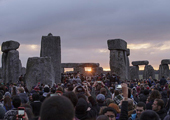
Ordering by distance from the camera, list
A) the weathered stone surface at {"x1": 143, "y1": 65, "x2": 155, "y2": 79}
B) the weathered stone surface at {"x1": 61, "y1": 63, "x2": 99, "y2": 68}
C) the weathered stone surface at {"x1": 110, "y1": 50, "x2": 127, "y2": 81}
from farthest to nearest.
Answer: the weathered stone surface at {"x1": 61, "y1": 63, "x2": 99, "y2": 68} < the weathered stone surface at {"x1": 143, "y1": 65, "x2": 155, "y2": 79} < the weathered stone surface at {"x1": 110, "y1": 50, "x2": 127, "y2": 81}

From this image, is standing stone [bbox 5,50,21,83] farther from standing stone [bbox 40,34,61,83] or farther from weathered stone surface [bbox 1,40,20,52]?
standing stone [bbox 40,34,61,83]

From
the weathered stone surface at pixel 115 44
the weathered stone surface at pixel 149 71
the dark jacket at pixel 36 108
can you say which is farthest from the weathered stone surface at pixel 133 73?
the dark jacket at pixel 36 108

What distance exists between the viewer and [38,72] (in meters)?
13.6

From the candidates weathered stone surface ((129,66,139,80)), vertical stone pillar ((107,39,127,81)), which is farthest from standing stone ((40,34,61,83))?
weathered stone surface ((129,66,139,80))

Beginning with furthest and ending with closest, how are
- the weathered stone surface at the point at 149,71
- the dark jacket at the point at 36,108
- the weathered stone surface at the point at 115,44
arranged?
the weathered stone surface at the point at 149,71 → the weathered stone surface at the point at 115,44 → the dark jacket at the point at 36,108

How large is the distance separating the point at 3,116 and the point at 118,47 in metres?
12.8

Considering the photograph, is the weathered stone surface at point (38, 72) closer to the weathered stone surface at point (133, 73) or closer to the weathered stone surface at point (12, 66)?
the weathered stone surface at point (12, 66)

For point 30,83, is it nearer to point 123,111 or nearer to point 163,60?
point 123,111

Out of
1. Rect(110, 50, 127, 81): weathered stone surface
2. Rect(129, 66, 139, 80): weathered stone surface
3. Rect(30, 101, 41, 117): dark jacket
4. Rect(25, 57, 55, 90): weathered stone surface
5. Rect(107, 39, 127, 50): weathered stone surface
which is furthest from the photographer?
Rect(129, 66, 139, 80): weathered stone surface

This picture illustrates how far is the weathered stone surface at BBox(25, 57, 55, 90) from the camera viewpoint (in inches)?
530

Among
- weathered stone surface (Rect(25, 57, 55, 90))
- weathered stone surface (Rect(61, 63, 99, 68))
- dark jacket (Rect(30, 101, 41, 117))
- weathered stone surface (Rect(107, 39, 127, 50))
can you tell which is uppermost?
weathered stone surface (Rect(107, 39, 127, 50))

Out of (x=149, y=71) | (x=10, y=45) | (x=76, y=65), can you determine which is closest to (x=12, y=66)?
(x=10, y=45)

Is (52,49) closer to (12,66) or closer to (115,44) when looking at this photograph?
(12,66)

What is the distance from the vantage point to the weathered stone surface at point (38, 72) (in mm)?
13469
